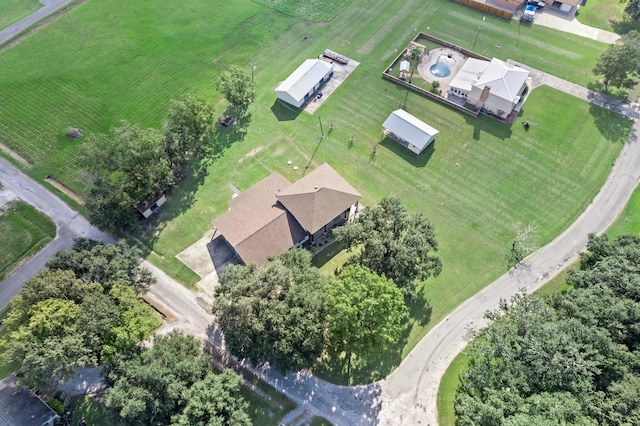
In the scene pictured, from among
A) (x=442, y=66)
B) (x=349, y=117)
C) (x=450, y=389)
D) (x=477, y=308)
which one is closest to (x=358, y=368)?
(x=450, y=389)

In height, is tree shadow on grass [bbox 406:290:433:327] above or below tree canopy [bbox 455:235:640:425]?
below

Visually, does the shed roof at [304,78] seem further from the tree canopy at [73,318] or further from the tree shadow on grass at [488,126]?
the tree canopy at [73,318]

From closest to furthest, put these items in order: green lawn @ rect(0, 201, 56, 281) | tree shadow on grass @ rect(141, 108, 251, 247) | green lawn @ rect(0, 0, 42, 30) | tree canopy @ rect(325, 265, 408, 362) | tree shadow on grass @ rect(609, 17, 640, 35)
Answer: tree canopy @ rect(325, 265, 408, 362)
green lawn @ rect(0, 201, 56, 281)
tree shadow on grass @ rect(141, 108, 251, 247)
tree shadow on grass @ rect(609, 17, 640, 35)
green lawn @ rect(0, 0, 42, 30)

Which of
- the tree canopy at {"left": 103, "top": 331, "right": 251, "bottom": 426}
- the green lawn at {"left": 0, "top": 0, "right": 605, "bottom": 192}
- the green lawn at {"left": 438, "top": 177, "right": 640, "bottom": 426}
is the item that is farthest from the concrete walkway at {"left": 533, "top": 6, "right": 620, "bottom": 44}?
the tree canopy at {"left": 103, "top": 331, "right": 251, "bottom": 426}

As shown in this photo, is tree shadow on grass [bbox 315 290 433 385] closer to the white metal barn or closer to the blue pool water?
the white metal barn

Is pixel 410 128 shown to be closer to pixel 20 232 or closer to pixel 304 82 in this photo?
pixel 304 82
